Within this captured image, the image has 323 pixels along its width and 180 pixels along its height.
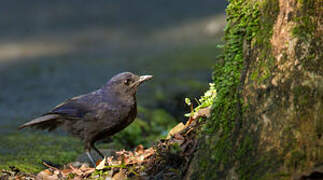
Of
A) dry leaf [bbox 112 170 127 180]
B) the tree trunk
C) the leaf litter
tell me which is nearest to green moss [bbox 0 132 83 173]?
the leaf litter

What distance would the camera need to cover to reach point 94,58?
11234 millimetres

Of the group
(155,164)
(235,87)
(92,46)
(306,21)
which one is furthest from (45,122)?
(92,46)

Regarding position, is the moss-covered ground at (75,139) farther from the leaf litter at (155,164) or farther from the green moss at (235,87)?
the green moss at (235,87)

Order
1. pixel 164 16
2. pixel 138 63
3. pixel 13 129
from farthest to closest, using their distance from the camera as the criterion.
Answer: pixel 164 16, pixel 138 63, pixel 13 129

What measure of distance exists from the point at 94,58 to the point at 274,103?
8302 millimetres

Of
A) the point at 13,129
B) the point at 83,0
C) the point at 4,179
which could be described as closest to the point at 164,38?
the point at 83,0

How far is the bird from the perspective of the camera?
5613 mm

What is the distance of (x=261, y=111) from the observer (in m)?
3.26

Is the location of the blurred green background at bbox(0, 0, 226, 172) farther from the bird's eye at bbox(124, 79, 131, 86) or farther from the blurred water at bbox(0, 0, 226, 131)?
the bird's eye at bbox(124, 79, 131, 86)

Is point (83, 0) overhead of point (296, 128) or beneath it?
overhead

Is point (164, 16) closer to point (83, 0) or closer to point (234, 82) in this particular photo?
point (83, 0)

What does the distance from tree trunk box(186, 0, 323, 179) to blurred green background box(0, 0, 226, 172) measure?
245 centimetres

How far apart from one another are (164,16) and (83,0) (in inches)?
89.5

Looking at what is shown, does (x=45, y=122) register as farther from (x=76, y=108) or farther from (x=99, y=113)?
(x=99, y=113)
